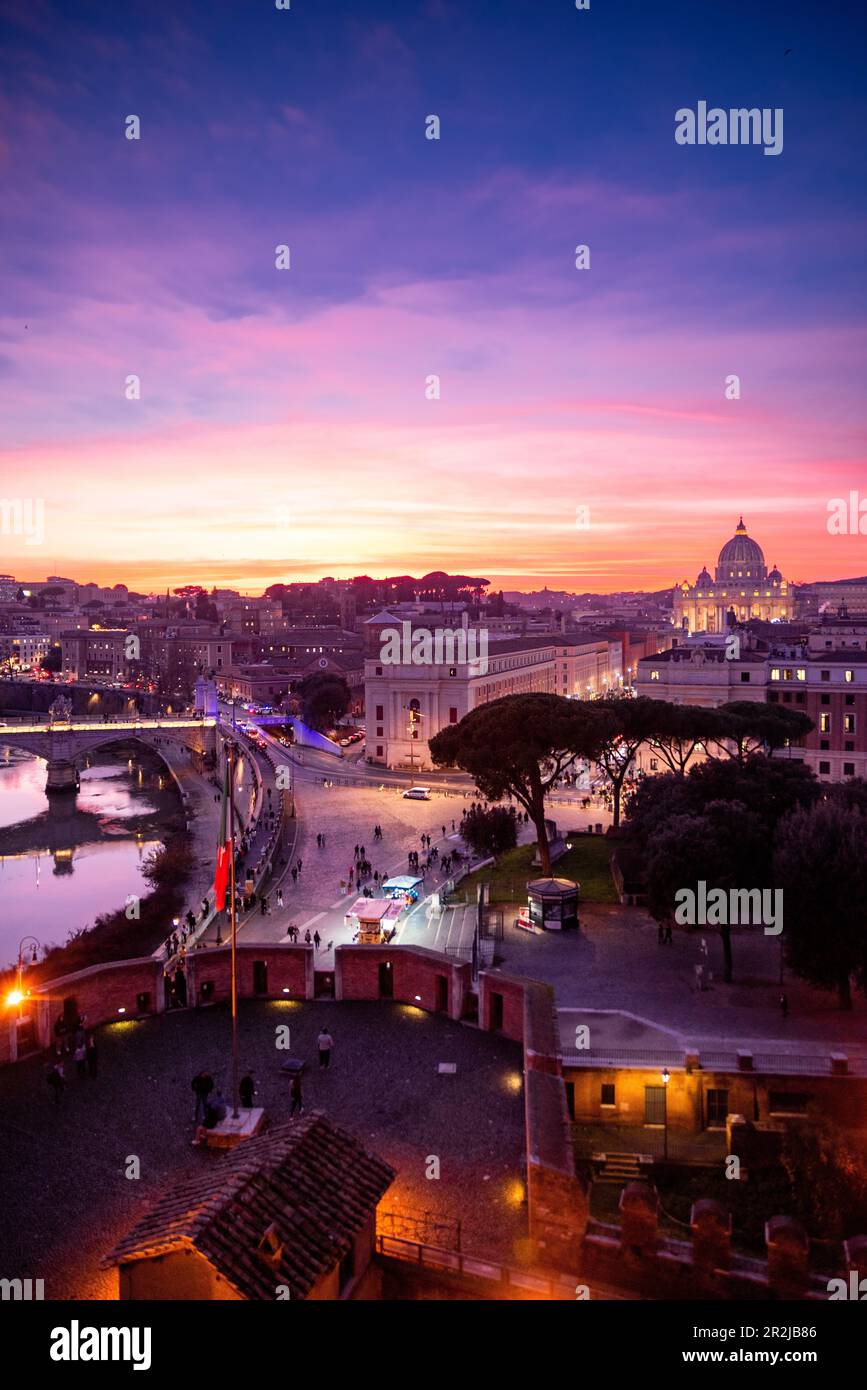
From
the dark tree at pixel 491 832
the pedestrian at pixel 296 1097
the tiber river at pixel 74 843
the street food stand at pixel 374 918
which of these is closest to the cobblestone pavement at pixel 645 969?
the street food stand at pixel 374 918

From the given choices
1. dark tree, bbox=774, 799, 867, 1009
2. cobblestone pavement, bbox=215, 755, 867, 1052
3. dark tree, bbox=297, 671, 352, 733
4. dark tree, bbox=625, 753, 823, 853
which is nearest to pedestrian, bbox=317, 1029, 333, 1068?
cobblestone pavement, bbox=215, 755, 867, 1052

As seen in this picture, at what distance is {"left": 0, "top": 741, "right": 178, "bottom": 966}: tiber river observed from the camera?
34.4 meters

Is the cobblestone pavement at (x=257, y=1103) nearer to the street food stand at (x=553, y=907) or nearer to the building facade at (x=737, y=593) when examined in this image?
the street food stand at (x=553, y=907)

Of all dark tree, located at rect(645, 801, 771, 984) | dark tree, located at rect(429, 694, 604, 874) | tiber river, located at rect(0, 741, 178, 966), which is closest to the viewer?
dark tree, located at rect(645, 801, 771, 984)

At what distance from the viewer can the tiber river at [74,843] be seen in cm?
3441

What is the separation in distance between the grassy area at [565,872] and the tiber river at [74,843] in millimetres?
13719

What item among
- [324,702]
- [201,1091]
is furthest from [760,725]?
[324,702]

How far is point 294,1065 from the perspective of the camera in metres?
11.0

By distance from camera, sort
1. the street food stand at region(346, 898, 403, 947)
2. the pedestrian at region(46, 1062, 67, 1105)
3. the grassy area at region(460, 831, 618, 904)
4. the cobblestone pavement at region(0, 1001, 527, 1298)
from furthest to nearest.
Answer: the grassy area at region(460, 831, 618, 904)
the street food stand at region(346, 898, 403, 947)
the pedestrian at region(46, 1062, 67, 1105)
the cobblestone pavement at region(0, 1001, 527, 1298)

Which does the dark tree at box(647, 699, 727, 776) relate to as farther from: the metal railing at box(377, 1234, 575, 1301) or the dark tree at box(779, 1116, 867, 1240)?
the metal railing at box(377, 1234, 575, 1301)

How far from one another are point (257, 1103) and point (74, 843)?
39.1 metres

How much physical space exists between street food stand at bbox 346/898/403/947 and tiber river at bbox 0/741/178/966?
496 inches

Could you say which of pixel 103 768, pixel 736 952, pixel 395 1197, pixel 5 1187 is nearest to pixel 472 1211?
pixel 395 1197

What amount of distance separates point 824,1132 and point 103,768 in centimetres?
6733
